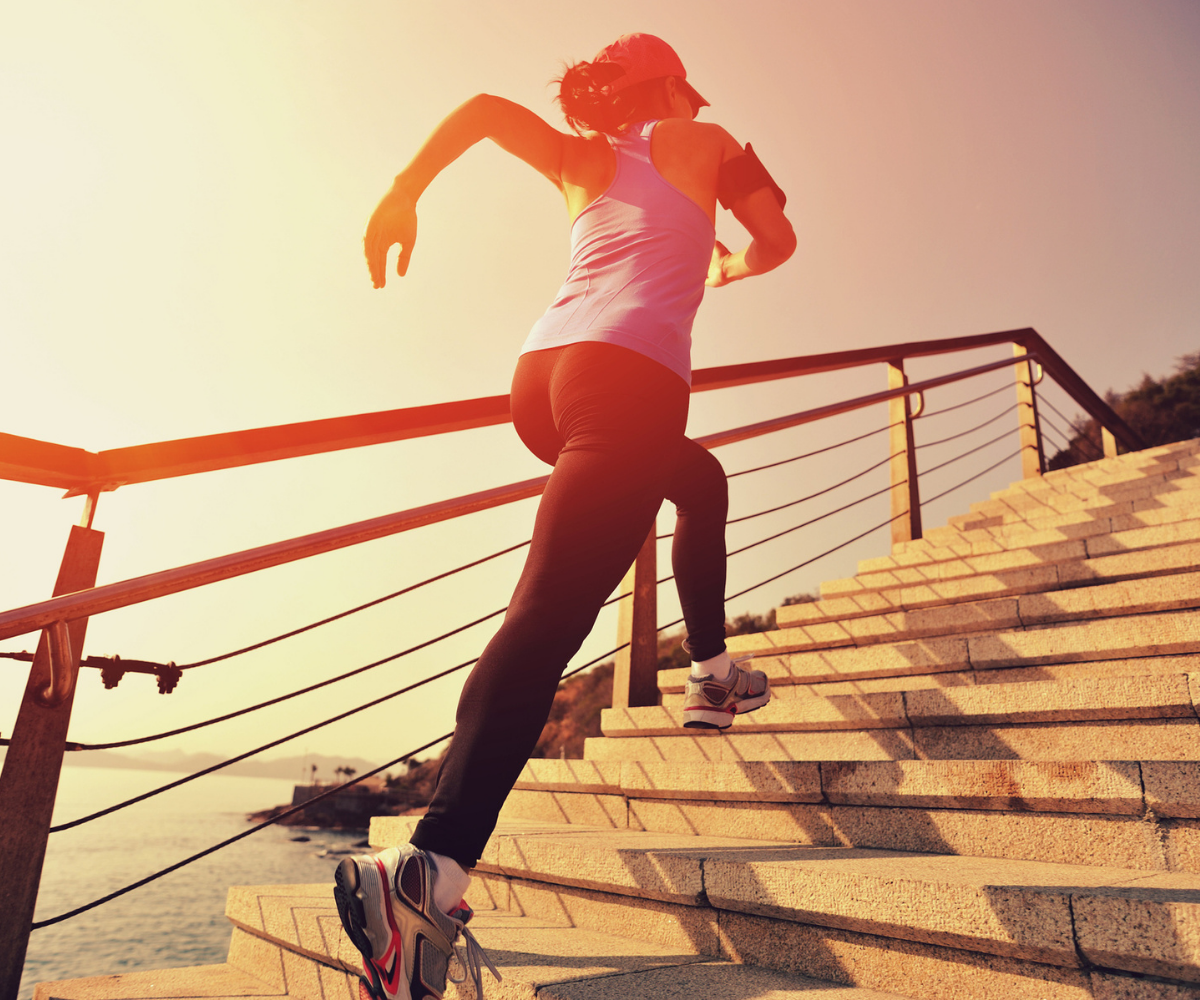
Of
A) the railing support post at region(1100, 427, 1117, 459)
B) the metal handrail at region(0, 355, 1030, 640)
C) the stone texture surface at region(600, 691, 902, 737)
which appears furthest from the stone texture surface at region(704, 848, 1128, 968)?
the railing support post at region(1100, 427, 1117, 459)

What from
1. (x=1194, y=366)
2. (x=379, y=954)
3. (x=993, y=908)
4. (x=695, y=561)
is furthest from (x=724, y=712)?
(x=1194, y=366)

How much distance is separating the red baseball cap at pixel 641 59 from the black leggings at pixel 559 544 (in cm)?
58

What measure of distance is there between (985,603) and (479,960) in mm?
2239

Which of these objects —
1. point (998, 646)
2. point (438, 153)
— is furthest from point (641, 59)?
point (998, 646)

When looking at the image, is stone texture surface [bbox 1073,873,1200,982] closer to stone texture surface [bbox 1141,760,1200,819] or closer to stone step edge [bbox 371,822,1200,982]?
stone step edge [bbox 371,822,1200,982]

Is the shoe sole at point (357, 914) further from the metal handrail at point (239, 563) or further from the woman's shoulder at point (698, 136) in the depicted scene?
the woman's shoulder at point (698, 136)

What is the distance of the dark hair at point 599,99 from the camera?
1.37m

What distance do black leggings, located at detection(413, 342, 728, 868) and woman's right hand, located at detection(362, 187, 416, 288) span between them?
0.25 meters

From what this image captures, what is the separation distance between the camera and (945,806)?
1490mm

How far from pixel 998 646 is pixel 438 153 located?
2.00 m

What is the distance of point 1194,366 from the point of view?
1942 centimetres

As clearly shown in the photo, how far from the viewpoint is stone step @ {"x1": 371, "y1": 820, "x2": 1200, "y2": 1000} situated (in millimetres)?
943

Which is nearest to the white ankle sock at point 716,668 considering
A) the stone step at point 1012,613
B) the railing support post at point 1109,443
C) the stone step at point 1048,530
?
the stone step at point 1012,613

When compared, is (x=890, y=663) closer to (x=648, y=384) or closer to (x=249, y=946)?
(x=648, y=384)
